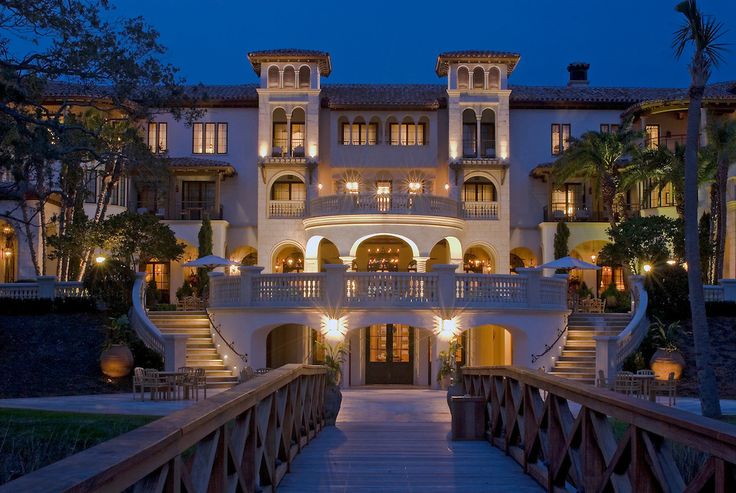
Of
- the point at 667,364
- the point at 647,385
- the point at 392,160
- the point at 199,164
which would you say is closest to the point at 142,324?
the point at 647,385

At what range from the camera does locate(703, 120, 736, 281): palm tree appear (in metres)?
34.7

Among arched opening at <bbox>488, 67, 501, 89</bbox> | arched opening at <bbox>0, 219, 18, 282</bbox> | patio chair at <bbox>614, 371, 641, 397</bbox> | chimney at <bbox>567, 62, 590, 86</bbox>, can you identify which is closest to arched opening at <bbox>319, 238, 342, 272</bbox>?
arched opening at <bbox>488, 67, 501, 89</bbox>

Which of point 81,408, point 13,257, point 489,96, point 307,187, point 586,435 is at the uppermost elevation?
point 489,96

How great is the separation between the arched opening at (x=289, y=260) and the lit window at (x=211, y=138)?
5.82 metres

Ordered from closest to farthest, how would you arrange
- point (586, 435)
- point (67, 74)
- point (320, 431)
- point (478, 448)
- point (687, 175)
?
1. point (586, 435)
2. point (478, 448)
3. point (320, 431)
4. point (67, 74)
5. point (687, 175)

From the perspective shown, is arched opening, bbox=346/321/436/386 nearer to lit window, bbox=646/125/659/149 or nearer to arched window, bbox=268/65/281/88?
arched window, bbox=268/65/281/88

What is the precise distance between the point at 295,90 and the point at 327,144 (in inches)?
122

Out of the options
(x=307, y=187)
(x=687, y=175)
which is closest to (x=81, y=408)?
(x=687, y=175)

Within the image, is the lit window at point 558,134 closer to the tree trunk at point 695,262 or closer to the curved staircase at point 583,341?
the curved staircase at point 583,341

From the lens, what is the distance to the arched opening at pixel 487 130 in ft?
145

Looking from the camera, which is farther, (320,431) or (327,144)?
(327,144)

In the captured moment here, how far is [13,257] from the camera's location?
42.4m

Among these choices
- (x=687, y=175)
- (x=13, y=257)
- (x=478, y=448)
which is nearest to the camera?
(x=478, y=448)

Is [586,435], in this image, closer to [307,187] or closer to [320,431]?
[320,431]
